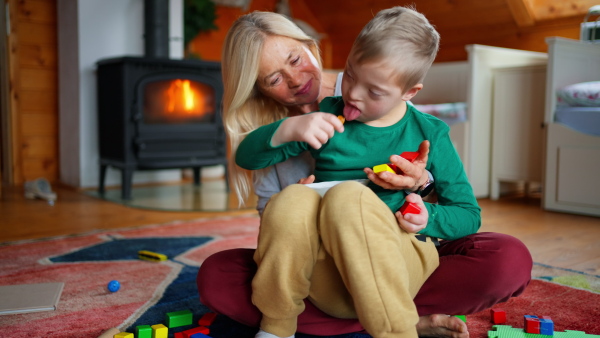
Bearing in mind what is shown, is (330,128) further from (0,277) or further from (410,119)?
(0,277)

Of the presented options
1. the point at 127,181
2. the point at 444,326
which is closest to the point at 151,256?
the point at 444,326

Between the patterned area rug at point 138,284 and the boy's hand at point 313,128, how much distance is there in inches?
17.6

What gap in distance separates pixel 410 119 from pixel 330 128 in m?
0.20

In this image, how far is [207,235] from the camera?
2.29m

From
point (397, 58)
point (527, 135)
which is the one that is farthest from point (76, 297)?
point (527, 135)

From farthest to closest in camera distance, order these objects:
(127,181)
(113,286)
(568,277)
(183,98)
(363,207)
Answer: (183,98)
(127,181)
(568,277)
(113,286)
(363,207)

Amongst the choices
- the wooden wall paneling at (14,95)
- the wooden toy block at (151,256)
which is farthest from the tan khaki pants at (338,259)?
the wooden wall paneling at (14,95)

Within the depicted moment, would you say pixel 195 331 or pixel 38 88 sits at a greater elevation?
pixel 38 88

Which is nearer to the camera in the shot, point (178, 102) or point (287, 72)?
point (287, 72)

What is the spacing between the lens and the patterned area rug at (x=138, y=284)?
4.18 feet

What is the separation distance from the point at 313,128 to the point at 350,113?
0.10 metres

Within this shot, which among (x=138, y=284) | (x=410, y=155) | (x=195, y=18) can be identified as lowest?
(x=138, y=284)

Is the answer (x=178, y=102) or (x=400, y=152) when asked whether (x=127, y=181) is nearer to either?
(x=178, y=102)

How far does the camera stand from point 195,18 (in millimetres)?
4184
